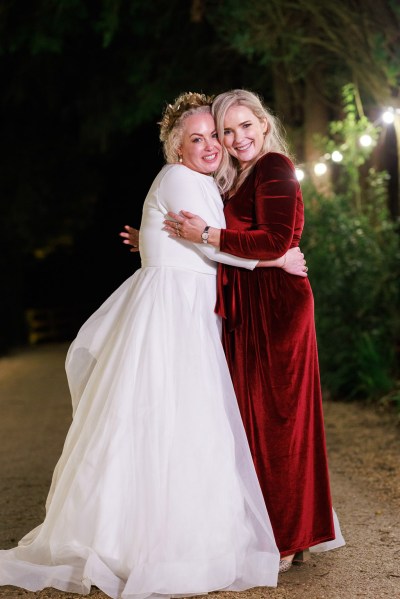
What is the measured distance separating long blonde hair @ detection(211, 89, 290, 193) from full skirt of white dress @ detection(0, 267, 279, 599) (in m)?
0.52

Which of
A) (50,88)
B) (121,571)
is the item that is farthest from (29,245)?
(121,571)

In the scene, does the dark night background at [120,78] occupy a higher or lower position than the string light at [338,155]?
higher

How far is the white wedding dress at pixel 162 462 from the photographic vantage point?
3.64 metres

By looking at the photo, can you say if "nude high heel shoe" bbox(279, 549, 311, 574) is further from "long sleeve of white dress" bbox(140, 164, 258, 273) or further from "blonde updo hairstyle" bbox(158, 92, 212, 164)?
"blonde updo hairstyle" bbox(158, 92, 212, 164)

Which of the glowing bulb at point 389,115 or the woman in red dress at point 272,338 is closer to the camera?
the woman in red dress at point 272,338

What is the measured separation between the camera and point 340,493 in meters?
5.55

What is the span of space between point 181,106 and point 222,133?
249mm

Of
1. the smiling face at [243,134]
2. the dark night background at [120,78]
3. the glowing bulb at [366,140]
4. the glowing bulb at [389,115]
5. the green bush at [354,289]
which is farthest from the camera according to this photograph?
the dark night background at [120,78]

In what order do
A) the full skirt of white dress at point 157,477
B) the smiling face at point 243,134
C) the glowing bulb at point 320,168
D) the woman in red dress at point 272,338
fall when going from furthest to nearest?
the glowing bulb at point 320,168 → the smiling face at point 243,134 → the woman in red dress at point 272,338 → the full skirt of white dress at point 157,477

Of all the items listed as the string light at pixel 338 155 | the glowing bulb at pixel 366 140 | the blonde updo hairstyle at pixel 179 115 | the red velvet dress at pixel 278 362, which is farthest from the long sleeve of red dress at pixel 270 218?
the glowing bulb at pixel 366 140

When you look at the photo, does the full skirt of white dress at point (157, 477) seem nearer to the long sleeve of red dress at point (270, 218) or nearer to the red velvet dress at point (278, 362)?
the red velvet dress at point (278, 362)

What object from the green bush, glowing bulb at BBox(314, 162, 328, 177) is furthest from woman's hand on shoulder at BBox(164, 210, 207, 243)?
glowing bulb at BBox(314, 162, 328, 177)

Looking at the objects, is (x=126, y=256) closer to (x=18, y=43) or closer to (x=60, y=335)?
(x=60, y=335)

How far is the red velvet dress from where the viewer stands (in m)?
3.90
